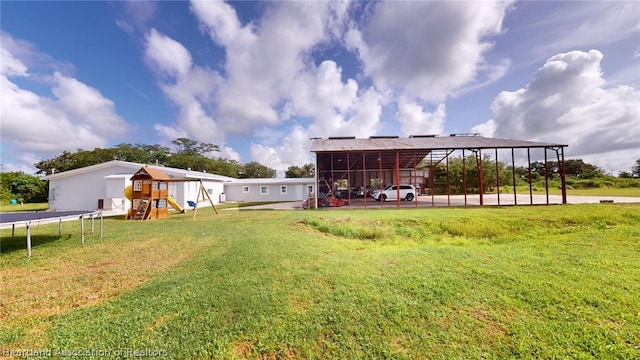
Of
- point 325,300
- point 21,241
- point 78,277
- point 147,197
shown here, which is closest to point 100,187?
point 147,197

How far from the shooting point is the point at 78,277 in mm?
4434

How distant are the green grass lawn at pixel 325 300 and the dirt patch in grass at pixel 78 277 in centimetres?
3

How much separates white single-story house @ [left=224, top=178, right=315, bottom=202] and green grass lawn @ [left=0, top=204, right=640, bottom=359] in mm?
18450

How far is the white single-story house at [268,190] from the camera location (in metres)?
24.9

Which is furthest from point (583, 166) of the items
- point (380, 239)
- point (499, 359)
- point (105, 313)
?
point (105, 313)

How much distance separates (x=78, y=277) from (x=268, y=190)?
20.6 metres

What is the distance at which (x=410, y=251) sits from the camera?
570 cm

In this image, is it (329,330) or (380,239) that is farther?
(380,239)

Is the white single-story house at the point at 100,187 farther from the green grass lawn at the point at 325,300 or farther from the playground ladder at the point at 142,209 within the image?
the green grass lawn at the point at 325,300

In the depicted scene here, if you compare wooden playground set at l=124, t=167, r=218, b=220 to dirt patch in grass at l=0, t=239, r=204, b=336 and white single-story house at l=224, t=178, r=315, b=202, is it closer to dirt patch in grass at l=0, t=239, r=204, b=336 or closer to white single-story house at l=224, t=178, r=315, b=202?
dirt patch in grass at l=0, t=239, r=204, b=336

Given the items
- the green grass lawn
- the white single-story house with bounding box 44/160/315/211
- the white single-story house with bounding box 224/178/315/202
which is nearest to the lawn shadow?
the green grass lawn

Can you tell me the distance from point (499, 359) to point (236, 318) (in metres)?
2.84

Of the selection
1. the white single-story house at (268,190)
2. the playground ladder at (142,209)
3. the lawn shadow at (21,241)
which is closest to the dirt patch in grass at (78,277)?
the lawn shadow at (21,241)

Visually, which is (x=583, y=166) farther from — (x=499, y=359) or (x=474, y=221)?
(x=499, y=359)
